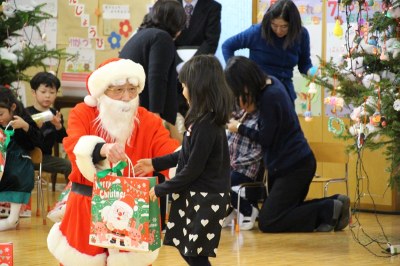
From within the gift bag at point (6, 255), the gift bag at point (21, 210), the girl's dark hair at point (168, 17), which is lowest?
A: the gift bag at point (21, 210)

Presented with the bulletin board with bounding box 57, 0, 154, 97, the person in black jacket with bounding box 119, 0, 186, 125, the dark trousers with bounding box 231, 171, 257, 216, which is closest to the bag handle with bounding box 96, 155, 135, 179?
the person in black jacket with bounding box 119, 0, 186, 125

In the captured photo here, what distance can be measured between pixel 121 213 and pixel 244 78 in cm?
257

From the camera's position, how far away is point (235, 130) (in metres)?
6.63

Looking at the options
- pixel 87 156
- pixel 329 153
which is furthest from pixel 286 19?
pixel 87 156

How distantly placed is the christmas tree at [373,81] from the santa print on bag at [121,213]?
2048 mm

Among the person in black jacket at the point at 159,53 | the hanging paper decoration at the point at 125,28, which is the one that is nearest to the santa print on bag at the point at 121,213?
the person in black jacket at the point at 159,53

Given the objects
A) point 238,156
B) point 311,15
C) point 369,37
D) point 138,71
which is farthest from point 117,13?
point 138,71

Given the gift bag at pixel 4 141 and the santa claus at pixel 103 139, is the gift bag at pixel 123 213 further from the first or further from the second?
the gift bag at pixel 4 141

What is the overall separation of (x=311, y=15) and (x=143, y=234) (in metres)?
4.75

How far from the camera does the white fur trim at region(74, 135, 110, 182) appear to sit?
405 centimetres

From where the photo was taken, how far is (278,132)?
650cm

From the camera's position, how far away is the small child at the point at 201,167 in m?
4.05

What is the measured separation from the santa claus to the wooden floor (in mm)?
1154

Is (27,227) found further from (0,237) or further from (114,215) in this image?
(114,215)
